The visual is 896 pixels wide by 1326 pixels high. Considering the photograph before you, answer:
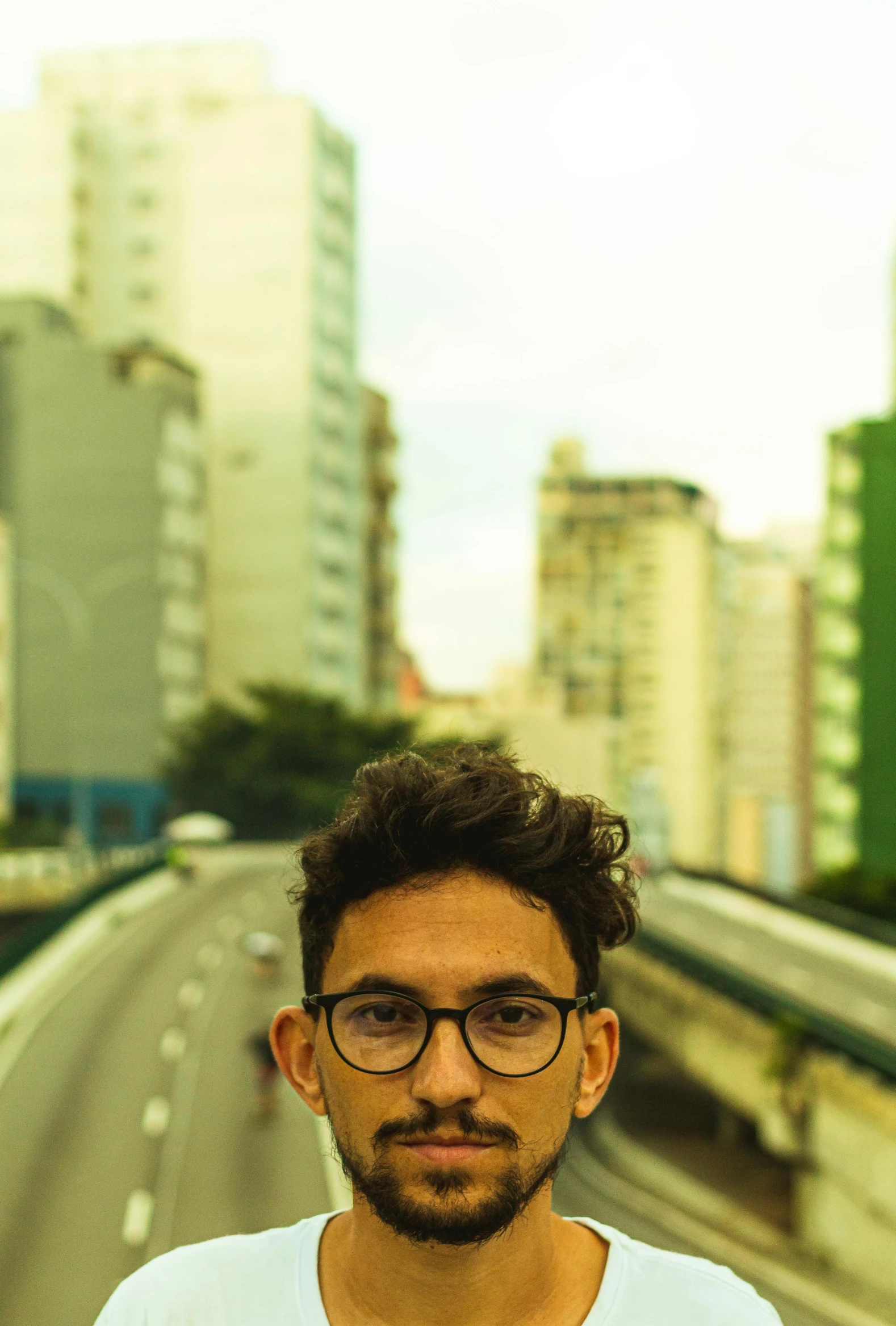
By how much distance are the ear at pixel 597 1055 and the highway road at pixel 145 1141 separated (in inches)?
145

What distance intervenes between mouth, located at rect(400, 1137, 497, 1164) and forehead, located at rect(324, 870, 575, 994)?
264mm

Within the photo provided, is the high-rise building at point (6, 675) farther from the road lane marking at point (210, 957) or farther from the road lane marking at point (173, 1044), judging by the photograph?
the road lane marking at point (173, 1044)

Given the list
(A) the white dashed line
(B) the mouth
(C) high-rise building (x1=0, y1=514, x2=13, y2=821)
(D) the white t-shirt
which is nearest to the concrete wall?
(A) the white dashed line

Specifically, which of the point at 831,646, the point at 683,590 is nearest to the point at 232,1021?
the point at 831,646

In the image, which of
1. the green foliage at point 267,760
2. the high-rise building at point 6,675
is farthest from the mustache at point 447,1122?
the green foliage at point 267,760

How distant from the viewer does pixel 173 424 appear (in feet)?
289

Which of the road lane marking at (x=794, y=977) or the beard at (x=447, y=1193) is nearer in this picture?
the beard at (x=447, y=1193)

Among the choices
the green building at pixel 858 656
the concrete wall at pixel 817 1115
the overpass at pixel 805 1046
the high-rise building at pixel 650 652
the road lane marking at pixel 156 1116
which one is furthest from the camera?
the high-rise building at pixel 650 652

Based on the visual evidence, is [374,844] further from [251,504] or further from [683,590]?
[683,590]

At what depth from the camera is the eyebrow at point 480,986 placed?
2.77 m

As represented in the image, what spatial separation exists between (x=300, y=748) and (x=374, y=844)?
7915cm

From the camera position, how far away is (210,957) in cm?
4044

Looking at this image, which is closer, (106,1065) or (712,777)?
(106,1065)

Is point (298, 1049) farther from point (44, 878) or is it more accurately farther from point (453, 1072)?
point (44, 878)
